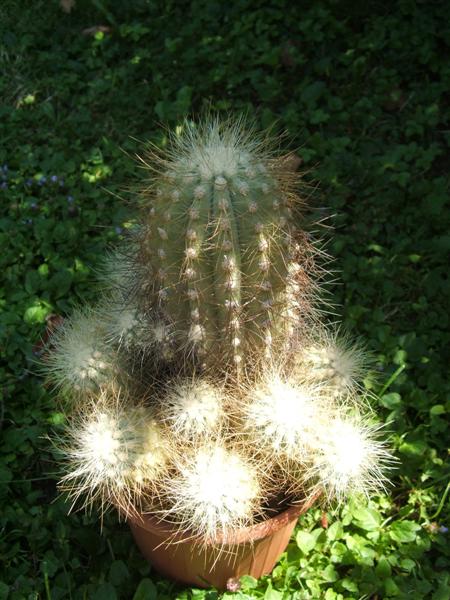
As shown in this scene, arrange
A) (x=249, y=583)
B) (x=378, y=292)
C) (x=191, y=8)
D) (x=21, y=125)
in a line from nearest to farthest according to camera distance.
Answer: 1. (x=249, y=583)
2. (x=378, y=292)
3. (x=21, y=125)
4. (x=191, y=8)

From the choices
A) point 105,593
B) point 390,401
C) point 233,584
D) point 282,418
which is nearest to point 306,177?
point 390,401

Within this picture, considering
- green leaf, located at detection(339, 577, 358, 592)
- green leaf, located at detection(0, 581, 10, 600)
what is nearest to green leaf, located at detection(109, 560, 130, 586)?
green leaf, located at detection(0, 581, 10, 600)

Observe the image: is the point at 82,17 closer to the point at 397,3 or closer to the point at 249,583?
the point at 397,3

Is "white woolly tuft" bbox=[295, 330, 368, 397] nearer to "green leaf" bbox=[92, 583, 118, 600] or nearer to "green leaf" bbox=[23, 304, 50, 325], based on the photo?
"green leaf" bbox=[92, 583, 118, 600]

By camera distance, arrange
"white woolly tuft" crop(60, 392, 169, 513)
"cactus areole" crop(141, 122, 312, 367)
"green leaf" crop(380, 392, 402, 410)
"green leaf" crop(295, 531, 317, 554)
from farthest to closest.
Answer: "green leaf" crop(380, 392, 402, 410), "green leaf" crop(295, 531, 317, 554), "white woolly tuft" crop(60, 392, 169, 513), "cactus areole" crop(141, 122, 312, 367)

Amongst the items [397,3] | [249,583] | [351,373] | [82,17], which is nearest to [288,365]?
[351,373]

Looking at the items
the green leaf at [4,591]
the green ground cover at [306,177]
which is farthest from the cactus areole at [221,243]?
the green leaf at [4,591]
